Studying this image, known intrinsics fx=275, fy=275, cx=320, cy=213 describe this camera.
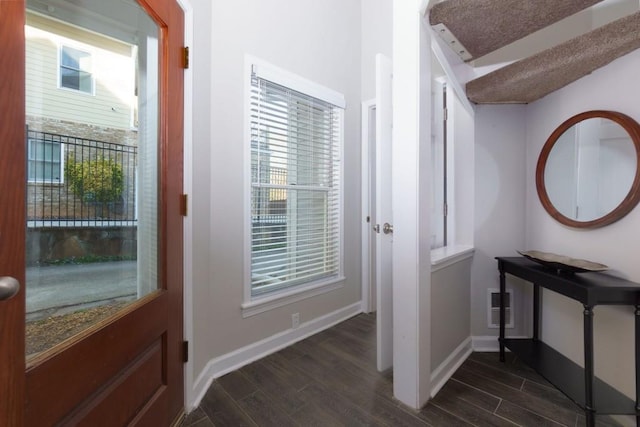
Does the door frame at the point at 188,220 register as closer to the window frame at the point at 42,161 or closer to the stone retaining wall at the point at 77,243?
the stone retaining wall at the point at 77,243

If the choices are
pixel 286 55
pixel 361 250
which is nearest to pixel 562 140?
pixel 361 250

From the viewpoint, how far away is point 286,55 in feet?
7.20

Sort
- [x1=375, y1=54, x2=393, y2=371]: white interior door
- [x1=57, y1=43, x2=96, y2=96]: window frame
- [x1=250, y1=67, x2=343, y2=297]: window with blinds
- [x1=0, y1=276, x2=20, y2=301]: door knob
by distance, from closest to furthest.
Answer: [x1=0, y1=276, x2=20, y2=301]: door knob < [x1=57, y1=43, x2=96, y2=96]: window frame < [x1=375, y1=54, x2=393, y2=371]: white interior door < [x1=250, y1=67, x2=343, y2=297]: window with blinds

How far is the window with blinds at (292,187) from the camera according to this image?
2.07m

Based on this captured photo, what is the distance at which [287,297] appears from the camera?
2221 mm

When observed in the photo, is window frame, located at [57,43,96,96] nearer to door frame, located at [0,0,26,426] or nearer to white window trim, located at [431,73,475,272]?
door frame, located at [0,0,26,426]

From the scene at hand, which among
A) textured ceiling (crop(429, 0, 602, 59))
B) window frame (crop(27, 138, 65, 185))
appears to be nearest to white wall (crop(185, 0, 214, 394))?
window frame (crop(27, 138, 65, 185))

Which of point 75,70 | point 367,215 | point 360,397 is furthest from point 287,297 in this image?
point 75,70

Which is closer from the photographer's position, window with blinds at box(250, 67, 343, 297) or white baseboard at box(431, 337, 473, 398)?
white baseboard at box(431, 337, 473, 398)

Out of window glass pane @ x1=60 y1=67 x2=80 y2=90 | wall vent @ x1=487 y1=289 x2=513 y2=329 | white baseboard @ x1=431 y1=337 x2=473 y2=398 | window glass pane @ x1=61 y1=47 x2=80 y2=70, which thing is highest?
window glass pane @ x1=61 y1=47 x2=80 y2=70

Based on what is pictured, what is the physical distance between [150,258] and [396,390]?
149 centimetres

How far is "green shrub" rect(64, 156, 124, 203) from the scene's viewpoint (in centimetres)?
90

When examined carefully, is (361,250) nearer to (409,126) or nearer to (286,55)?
(409,126)

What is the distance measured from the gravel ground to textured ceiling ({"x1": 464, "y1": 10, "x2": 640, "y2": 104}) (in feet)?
7.55
